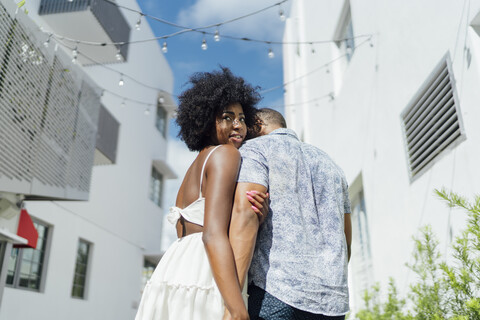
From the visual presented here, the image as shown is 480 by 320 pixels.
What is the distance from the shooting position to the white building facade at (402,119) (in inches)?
136

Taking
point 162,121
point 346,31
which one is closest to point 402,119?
point 346,31

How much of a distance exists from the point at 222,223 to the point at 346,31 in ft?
22.8

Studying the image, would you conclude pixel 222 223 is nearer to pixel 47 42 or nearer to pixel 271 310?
pixel 271 310

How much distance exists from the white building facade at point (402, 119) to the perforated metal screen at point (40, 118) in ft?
15.0

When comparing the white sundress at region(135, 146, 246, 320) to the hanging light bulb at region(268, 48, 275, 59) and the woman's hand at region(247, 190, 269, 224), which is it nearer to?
the woman's hand at region(247, 190, 269, 224)

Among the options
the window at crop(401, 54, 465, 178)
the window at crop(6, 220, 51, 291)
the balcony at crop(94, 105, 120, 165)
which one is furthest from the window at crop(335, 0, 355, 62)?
the window at crop(6, 220, 51, 291)

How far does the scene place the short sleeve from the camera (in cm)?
143

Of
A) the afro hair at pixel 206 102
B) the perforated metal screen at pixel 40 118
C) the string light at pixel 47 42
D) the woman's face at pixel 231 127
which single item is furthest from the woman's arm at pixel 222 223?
the string light at pixel 47 42

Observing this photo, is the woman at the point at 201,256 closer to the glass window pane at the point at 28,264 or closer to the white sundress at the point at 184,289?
the white sundress at the point at 184,289

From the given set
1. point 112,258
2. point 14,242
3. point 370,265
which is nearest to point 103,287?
point 112,258

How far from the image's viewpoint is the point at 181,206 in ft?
5.31

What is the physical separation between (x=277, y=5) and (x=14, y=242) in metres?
4.95

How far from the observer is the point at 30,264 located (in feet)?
26.5

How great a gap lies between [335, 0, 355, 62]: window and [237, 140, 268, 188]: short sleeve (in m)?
5.86
